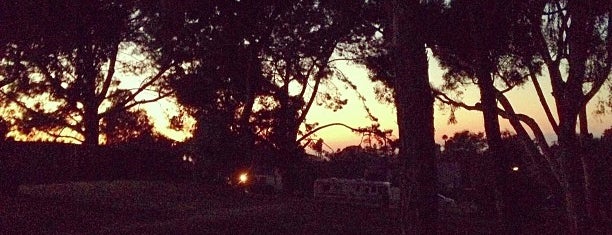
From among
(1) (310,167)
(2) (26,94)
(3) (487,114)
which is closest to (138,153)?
(2) (26,94)

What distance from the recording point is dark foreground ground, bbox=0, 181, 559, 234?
14273mm

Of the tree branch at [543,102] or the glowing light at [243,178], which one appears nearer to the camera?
the tree branch at [543,102]

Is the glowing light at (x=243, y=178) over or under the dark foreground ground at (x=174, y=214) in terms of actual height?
over

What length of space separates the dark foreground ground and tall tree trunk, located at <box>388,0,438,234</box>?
698 cm

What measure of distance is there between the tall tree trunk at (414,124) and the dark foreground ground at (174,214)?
6.98m

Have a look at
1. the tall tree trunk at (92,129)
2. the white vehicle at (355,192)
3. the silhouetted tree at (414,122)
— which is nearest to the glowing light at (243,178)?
the white vehicle at (355,192)

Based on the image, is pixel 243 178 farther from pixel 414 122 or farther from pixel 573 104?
pixel 414 122

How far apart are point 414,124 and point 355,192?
24.9 meters

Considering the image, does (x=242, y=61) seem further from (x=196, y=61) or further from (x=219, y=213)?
(x=219, y=213)

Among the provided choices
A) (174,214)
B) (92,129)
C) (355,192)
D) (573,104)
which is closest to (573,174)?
(573,104)

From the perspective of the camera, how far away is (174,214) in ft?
57.0

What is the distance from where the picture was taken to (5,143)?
79.3 feet

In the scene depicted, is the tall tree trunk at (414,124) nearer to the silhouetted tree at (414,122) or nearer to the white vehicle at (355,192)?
the silhouetted tree at (414,122)

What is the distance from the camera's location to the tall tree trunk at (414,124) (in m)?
8.72
